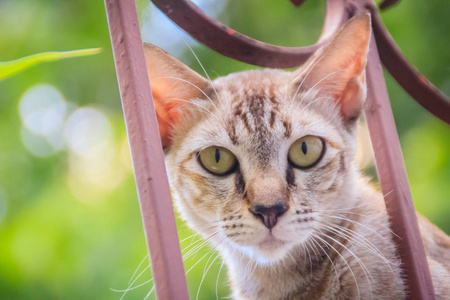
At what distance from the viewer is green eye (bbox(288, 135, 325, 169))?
32.1 inches

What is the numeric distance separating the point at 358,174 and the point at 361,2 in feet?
1.28

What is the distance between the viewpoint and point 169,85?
2.60 feet

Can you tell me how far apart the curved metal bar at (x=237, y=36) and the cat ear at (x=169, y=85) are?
0.08 m

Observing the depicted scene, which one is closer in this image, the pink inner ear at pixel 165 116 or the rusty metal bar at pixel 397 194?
the rusty metal bar at pixel 397 194

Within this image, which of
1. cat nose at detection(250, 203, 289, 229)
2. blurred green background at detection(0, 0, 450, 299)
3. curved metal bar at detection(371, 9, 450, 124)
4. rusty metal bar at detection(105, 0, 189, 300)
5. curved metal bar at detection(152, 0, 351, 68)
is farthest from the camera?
blurred green background at detection(0, 0, 450, 299)

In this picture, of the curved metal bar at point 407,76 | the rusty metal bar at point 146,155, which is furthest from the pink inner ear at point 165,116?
the curved metal bar at point 407,76

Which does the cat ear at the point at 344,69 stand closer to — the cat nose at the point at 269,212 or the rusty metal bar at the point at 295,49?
the rusty metal bar at the point at 295,49

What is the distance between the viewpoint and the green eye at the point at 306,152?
815 mm

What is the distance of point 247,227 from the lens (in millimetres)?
752

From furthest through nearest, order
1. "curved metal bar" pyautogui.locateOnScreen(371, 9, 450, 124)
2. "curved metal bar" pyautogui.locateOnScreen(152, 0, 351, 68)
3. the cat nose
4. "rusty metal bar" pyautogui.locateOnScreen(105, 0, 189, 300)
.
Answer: "curved metal bar" pyautogui.locateOnScreen(371, 9, 450, 124) → the cat nose → "curved metal bar" pyautogui.locateOnScreen(152, 0, 351, 68) → "rusty metal bar" pyautogui.locateOnScreen(105, 0, 189, 300)

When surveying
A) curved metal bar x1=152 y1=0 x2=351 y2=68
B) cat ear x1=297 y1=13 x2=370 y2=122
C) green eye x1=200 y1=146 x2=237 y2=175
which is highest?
curved metal bar x1=152 y1=0 x2=351 y2=68

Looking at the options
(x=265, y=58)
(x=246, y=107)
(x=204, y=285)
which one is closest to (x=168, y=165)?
(x=246, y=107)

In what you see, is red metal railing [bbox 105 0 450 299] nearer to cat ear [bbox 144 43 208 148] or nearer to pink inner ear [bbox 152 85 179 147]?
cat ear [bbox 144 43 208 148]

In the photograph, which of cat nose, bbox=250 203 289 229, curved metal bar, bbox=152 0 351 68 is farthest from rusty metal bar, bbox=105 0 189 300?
cat nose, bbox=250 203 289 229
